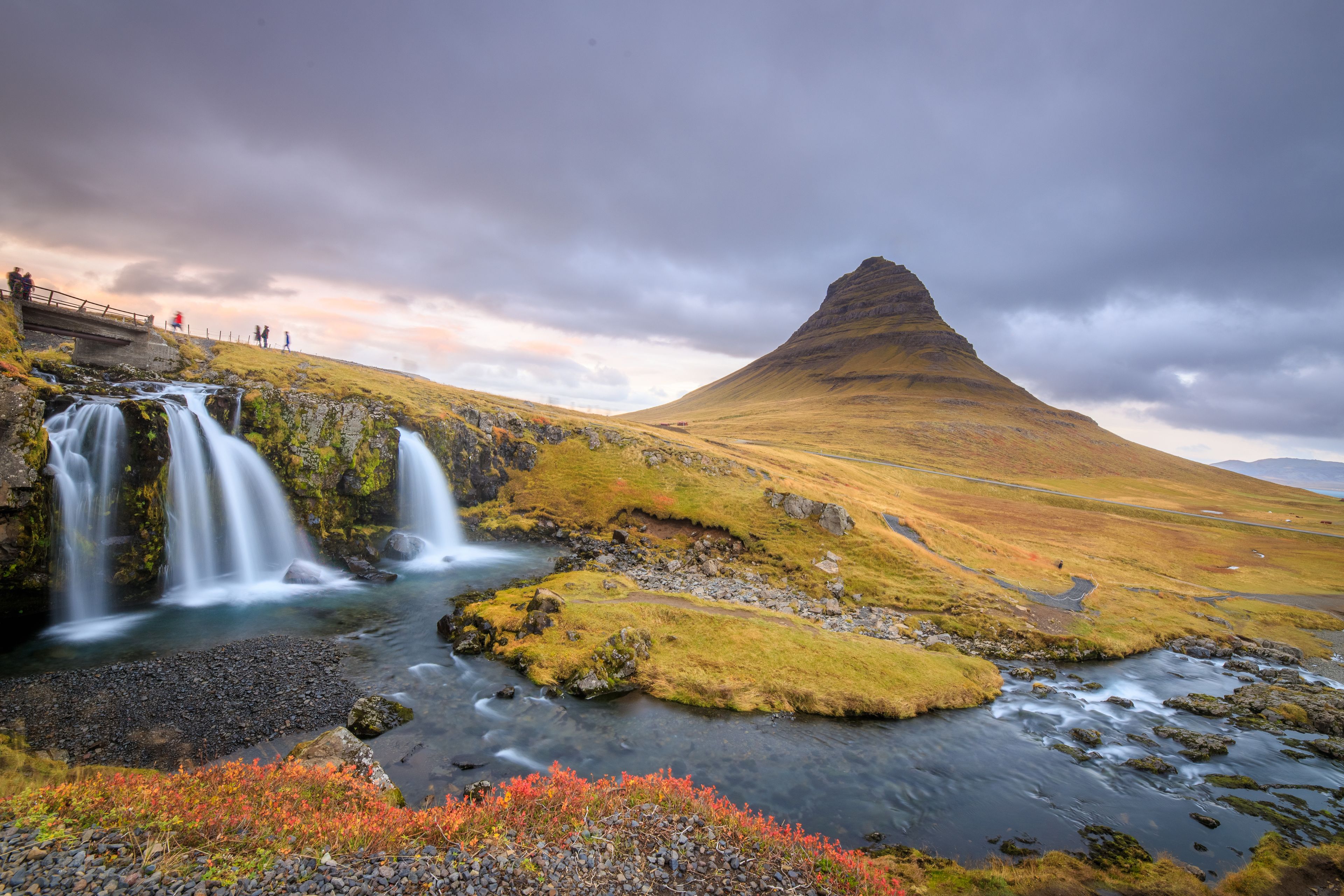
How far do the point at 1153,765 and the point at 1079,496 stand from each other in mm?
109773

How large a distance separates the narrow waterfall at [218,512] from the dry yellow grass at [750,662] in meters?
18.4

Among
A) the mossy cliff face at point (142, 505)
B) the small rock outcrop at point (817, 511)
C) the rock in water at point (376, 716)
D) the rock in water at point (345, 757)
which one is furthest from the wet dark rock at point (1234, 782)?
the mossy cliff face at point (142, 505)

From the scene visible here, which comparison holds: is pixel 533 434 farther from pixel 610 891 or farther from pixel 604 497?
pixel 610 891

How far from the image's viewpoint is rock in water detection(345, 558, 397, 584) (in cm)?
3784

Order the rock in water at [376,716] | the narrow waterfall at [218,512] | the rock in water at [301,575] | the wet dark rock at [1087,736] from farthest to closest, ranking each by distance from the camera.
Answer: the rock in water at [301,575] → the narrow waterfall at [218,512] → the wet dark rock at [1087,736] → the rock in water at [376,716]

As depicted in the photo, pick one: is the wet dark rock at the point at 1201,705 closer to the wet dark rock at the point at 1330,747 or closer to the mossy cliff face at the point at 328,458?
the wet dark rock at the point at 1330,747

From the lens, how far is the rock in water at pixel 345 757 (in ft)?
52.4

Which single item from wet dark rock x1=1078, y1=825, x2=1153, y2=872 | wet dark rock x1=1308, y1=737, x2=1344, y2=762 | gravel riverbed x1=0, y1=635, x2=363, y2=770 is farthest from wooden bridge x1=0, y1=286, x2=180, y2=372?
wet dark rock x1=1308, y1=737, x2=1344, y2=762

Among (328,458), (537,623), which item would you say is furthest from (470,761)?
(328,458)

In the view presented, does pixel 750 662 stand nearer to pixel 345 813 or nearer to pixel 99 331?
pixel 345 813

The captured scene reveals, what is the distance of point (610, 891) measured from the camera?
11117 millimetres

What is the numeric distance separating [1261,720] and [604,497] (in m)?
48.7

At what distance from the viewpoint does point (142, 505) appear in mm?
31953

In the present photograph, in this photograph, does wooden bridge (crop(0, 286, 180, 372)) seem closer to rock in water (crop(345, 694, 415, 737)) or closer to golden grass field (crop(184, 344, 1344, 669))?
golden grass field (crop(184, 344, 1344, 669))
